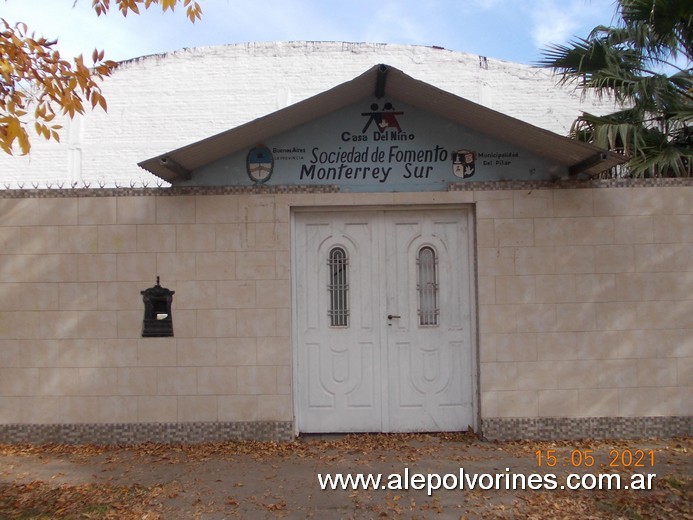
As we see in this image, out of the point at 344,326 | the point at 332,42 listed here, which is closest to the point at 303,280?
the point at 344,326

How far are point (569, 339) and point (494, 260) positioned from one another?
43.0 inches

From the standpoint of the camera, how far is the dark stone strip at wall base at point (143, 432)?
6.34m

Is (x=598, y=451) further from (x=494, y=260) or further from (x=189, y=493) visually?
(x=189, y=493)

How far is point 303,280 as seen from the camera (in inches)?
260

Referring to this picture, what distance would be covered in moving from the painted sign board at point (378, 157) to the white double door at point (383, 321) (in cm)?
37

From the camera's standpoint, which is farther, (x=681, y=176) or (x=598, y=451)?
(x=681, y=176)

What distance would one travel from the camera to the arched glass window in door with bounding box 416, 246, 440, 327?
659 centimetres

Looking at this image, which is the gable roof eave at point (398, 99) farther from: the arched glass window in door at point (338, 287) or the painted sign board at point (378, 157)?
the arched glass window in door at point (338, 287)

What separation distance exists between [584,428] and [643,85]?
150 inches

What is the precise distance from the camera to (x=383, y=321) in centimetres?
656

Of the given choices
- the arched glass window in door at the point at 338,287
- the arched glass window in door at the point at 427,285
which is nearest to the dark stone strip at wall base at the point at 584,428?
the arched glass window in door at the point at 427,285

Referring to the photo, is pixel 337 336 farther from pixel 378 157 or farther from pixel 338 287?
pixel 378 157
